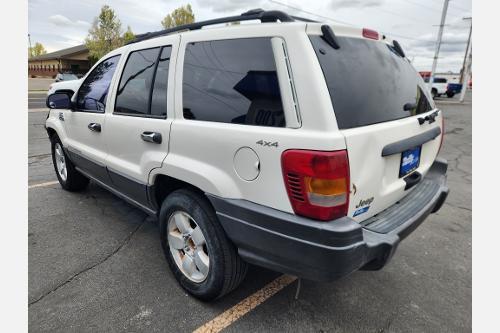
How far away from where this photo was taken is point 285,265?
1880 millimetres

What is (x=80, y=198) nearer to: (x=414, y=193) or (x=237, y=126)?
(x=237, y=126)

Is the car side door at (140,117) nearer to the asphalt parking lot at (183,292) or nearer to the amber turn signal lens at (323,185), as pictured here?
the asphalt parking lot at (183,292)

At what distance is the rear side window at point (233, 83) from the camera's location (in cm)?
185

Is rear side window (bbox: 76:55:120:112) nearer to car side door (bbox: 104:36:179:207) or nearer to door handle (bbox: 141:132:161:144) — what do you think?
car side door (bbox: 104:36:179:207)

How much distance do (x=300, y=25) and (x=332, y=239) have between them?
3.97ft

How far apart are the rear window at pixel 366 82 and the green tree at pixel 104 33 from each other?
118 feet

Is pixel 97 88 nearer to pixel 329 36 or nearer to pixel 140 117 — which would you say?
pixel 140 117

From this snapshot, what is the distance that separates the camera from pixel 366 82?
6.66 feet

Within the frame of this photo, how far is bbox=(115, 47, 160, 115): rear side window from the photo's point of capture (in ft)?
8.82

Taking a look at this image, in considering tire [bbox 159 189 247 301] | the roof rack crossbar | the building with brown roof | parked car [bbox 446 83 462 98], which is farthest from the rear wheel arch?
the building with brown roof

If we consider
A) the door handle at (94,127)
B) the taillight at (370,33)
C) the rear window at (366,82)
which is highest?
the taillight at (370,33)

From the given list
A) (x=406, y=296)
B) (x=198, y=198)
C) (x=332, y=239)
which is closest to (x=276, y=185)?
(x=332, y=239)

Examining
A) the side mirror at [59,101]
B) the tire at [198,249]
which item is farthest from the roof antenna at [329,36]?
the side mirror at [59,101]

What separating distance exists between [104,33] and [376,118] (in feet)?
124
